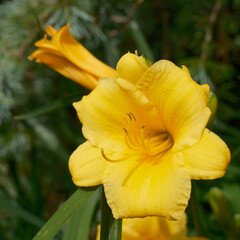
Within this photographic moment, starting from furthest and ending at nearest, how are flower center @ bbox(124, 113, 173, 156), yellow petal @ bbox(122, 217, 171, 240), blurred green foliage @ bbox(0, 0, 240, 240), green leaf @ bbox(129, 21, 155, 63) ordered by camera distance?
blurred green foliage @ bbox(0, 0, 240, 240) → green leaf @ bbox(129, 21, 155, 63) → yellow petal @ bbox(122, 217, 171, 240) → flower center @ bbox(124, 113, 173, 156)

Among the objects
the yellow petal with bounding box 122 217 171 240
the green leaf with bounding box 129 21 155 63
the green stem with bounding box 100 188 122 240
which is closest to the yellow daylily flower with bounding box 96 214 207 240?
the yellow petal with bounding box 122 217 171 240

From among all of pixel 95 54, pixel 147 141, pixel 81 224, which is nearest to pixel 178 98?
pixel 147 141

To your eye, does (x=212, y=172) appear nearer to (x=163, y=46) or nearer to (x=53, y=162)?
(x=163, y=46)

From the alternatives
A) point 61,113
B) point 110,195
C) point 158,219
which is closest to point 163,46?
point 61,113

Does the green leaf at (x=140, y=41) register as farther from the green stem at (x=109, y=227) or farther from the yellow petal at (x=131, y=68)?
Result: the green stem at (x=109, y=227)

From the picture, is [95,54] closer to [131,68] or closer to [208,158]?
[131,68]

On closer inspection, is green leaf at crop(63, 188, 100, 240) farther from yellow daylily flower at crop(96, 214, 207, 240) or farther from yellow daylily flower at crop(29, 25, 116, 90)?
yellow daylily flower at crop(29, 25, 116, 90)
